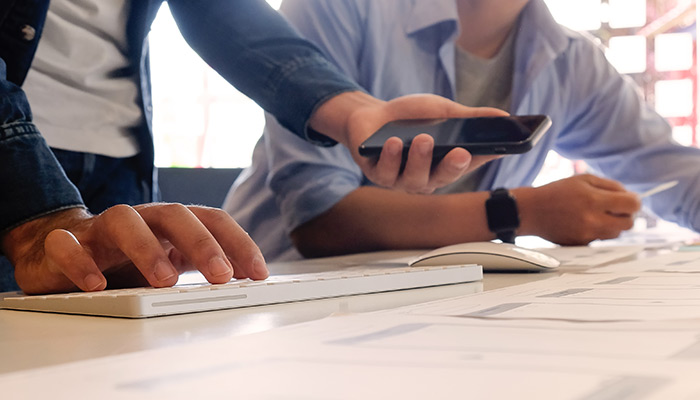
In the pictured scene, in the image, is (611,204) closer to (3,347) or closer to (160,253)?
(160,253)

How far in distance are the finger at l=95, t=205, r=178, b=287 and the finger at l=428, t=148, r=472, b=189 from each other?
39 cm

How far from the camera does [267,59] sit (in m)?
0.83

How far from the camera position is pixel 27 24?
691mm

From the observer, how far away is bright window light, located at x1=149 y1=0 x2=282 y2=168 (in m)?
3.38

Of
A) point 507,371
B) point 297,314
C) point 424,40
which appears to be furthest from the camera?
point 424,40

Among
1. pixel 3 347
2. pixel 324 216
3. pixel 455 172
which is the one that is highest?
pixel 3 347

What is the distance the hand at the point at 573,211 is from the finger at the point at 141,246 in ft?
2.51

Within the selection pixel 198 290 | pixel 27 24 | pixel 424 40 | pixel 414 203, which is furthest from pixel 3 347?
pixel 424 40

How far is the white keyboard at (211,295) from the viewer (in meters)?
0.35

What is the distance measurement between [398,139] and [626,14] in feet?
11.1

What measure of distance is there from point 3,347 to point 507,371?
0.20m

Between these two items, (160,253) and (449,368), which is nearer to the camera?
(449,368)

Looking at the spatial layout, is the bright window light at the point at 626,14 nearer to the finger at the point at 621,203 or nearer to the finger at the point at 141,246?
the finger at the point at 621,203

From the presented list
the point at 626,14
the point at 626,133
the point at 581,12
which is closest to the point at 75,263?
the point at 626,133
